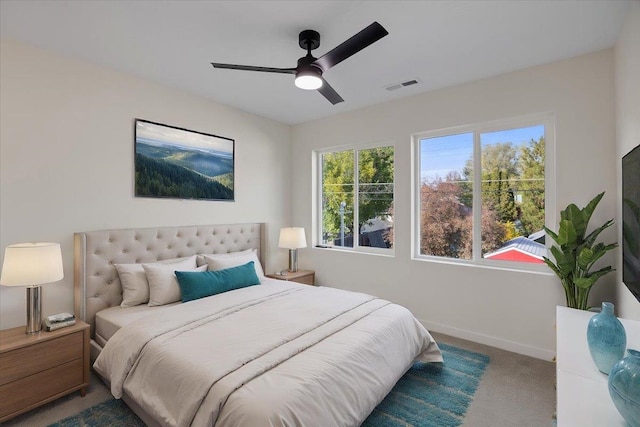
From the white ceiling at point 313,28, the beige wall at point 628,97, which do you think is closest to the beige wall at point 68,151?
the white ceiling at point 313,28

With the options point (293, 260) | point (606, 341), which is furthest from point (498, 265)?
point (293, 260)

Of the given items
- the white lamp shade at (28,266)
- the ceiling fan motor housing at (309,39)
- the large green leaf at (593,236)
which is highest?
the ceiling fan motor housing at (309,39)

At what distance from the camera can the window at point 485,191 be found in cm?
299

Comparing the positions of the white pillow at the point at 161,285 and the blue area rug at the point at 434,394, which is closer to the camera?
the blue area rug at the point at 434,394

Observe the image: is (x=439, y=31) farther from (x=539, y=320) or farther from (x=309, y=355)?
(x=539, y=320)

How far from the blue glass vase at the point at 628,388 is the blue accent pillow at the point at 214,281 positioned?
274cm

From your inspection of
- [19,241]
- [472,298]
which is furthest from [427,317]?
[19,241]

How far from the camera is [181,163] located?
11.2 feet

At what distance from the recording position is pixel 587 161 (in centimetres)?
263

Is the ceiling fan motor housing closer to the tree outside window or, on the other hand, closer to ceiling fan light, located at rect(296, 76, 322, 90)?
ceiling fan light, located at rect(296, 76, 322, 90)

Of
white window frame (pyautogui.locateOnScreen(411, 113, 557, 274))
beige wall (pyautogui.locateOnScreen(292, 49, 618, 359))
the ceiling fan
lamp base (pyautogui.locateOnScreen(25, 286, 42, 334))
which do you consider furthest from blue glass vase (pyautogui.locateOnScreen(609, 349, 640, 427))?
lamp base (pyautogui.locateOnScreen(25, 286, 42, 334))

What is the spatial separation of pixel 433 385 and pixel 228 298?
1.85m

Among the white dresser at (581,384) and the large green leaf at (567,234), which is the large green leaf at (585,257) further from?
the white dresser at (581,384)

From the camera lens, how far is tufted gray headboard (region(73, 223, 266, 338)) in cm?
263
